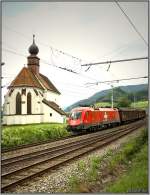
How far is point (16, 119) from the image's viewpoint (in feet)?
41.7

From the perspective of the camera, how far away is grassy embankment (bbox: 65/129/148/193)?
7.07 meters

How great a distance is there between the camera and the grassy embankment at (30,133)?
14.3 m

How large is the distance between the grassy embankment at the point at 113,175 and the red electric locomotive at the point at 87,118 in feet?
30.2

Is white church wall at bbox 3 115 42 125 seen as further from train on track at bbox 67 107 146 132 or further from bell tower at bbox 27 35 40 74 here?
train on track at bbox 67 107 146 132

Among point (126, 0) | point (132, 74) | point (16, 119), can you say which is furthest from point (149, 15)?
point (16, 119)

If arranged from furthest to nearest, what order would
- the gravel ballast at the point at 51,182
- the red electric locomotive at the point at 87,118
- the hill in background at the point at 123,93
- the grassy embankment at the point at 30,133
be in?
the red electric locomotive at the point at 87,118 → the grassy embankment at the point at 30,133 → the hill in background at the point at 123,93 → the gravel ballast at the point at 51,182

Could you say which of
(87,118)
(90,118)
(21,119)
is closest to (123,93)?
(21,119)

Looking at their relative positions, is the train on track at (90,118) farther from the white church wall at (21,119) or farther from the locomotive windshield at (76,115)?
the white church wall at (21,119)

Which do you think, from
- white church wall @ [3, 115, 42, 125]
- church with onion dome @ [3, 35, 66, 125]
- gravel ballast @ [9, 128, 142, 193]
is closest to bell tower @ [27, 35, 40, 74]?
church with onion dome @ [3, 35, 66, 125]

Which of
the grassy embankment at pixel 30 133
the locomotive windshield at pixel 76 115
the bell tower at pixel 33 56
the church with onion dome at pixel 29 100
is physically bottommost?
the grassy embankment at pixel 30 133

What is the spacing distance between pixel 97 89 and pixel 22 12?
4237 mm

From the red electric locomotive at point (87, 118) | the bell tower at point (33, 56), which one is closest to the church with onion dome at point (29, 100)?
the bell tower at point (33, 56)

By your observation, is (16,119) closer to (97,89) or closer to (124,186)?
(97,89)

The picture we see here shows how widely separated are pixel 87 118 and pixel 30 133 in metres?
5.41
